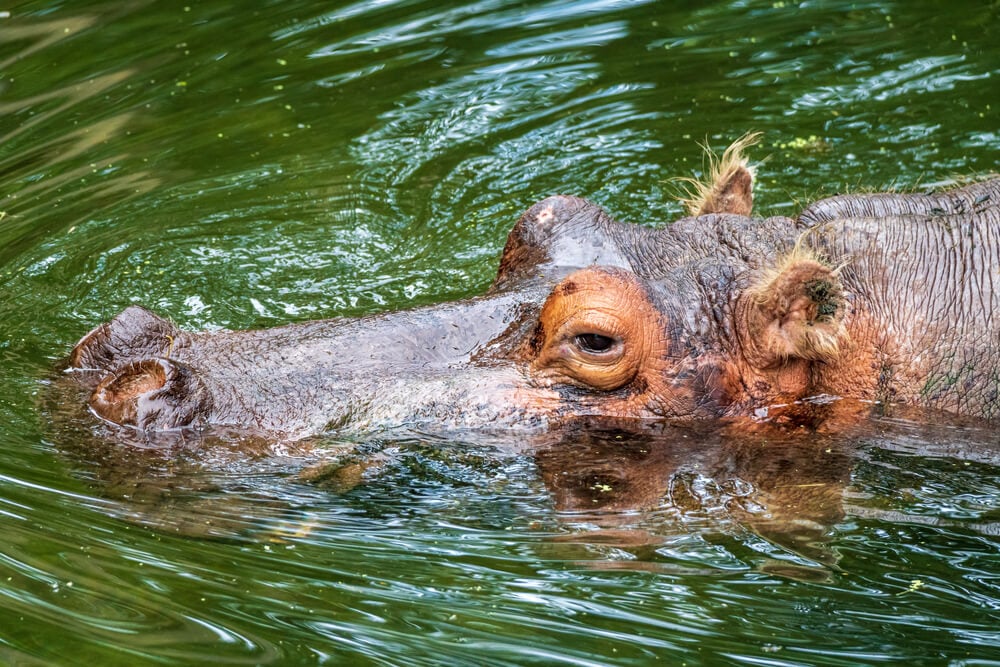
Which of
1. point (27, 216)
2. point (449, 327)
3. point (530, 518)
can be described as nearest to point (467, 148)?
point (27, 216)

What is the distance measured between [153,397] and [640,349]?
2.41 metres

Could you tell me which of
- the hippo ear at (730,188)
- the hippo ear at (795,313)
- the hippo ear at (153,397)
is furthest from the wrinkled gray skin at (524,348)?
the hippo ear at (730,188)

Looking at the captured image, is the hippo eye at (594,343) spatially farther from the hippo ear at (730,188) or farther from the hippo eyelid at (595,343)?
the hippo ear at (730,188)

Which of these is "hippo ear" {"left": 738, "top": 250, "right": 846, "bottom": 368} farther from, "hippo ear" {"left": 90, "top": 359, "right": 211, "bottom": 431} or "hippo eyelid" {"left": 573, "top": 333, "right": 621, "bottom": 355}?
"hippo ear" {"left": 90, "top": 359, "right": 211, "bottom": 431}

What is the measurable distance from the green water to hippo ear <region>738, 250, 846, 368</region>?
0.53 m

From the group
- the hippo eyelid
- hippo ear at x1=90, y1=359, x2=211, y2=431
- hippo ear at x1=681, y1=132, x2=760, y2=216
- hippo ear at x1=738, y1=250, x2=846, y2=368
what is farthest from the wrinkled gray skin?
hippo ear at x1=681, y1=132, x2=760, y2=216

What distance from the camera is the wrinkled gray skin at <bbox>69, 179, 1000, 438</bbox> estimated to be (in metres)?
6.62

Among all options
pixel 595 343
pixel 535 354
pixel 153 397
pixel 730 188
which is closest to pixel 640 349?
pixel 595 343

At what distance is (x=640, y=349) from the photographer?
22.1 feet

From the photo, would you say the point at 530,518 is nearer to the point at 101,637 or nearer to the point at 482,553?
the point at 482,553

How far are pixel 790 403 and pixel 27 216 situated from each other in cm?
669

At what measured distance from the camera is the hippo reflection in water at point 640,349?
6.59 metres

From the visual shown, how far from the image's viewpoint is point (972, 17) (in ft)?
43.7

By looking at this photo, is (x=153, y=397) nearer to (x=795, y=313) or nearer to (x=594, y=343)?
(x=594, y=343)
